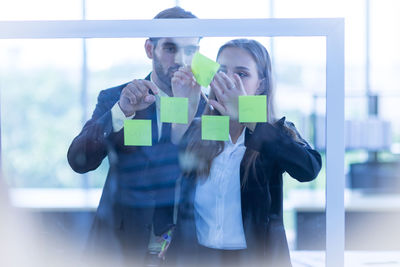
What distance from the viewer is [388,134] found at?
4172mm

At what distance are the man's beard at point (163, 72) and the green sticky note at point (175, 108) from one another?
0.04 m

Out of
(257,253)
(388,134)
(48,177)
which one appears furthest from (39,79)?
(388,134)

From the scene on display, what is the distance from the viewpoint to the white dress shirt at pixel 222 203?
42.1 inches

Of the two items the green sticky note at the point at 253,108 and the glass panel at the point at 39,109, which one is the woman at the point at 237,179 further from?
the glass panel at the point at 39,109

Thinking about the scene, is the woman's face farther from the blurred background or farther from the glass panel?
the glass panel

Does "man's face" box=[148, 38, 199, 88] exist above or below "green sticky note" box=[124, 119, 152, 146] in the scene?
above

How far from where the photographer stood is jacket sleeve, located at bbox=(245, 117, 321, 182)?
104cm

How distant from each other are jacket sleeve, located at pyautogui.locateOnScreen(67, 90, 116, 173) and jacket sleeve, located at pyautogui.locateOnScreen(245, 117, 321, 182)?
364 millimetres

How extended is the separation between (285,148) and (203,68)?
28 cm

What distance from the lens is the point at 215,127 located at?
1059mm

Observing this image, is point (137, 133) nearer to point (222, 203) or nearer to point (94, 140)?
point (94, 140)

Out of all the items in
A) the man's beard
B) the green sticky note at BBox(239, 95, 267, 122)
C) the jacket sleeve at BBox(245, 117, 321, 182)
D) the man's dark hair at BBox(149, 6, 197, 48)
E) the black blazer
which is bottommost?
the black blazer

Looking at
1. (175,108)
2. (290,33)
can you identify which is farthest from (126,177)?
(290,33)

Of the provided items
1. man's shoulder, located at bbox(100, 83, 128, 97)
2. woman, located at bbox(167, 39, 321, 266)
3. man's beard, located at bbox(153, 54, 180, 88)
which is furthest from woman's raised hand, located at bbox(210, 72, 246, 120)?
man's shoulder, located at bbox(100, 83, 128, 97)
